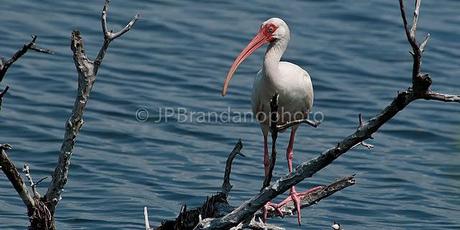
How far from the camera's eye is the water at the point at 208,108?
40.3 ft

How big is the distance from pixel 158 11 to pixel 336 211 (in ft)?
25.3

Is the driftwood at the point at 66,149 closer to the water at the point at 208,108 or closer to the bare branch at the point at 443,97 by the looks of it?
the bare branch at the point at 443,97

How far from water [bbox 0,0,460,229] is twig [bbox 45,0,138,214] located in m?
3.45

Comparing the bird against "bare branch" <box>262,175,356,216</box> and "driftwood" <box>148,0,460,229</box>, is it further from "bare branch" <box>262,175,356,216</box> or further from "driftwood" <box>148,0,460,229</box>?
"driftwood" <box>148,0,460,229</box>

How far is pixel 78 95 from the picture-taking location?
713cm

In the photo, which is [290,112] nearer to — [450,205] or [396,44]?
[450,205]

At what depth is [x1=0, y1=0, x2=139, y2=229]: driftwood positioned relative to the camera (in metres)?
6.97

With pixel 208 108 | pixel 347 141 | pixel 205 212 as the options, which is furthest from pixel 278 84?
pixel 208 108

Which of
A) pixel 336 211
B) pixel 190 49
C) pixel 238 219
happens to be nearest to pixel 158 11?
pixel 190 49

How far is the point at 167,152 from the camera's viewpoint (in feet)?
45.2

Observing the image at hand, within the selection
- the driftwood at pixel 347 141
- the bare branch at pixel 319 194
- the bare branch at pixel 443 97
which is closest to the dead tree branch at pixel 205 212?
the driftwood at pixel 347 141

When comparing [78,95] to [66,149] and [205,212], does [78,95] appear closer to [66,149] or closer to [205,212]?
[66,149]

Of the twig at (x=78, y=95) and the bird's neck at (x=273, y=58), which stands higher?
the bird's neck at (x=273, y=58)

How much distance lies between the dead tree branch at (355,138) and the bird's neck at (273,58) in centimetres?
262
